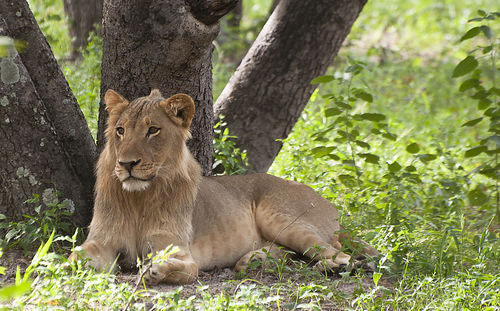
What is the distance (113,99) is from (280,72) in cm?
199

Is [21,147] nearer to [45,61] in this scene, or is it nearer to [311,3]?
[45,61]

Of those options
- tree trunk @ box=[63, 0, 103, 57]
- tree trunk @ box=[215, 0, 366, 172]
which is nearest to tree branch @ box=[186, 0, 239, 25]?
tree trunk @ box=[215, 0, 366, 172]

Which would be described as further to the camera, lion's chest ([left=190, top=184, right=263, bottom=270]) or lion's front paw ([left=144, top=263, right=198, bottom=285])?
lion's chest ([left=190, top=184, right=263, bottom=270])

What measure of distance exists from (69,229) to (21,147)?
1.97ft

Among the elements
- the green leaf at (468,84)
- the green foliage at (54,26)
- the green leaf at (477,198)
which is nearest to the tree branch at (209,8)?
the green leaf at (468,84)

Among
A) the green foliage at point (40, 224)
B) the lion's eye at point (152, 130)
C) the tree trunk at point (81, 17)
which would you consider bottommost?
the green foliage at point (40, 224)

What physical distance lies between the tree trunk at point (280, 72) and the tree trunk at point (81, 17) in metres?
3.34

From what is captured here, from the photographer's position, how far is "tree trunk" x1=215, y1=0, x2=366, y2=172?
5449 millimetres

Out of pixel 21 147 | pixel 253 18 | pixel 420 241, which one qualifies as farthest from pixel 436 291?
pixel 253 18

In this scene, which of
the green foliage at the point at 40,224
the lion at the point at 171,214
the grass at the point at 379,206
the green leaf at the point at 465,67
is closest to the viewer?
the grass at the point at 379,206

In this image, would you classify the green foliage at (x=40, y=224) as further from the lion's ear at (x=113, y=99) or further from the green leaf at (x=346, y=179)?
the green leaf at (x=346, y=179)

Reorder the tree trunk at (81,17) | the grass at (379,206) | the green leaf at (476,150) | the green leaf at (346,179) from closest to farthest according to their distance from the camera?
the grass at (379,206)
the green leaf at (476,150)
the green leaf at (346,179)
the tree trunk at (81,17)

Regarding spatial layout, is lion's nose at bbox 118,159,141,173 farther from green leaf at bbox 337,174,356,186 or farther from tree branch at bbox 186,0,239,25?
green leaf at bbox 337,174,356,186

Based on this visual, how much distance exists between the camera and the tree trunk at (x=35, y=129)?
3.86m
